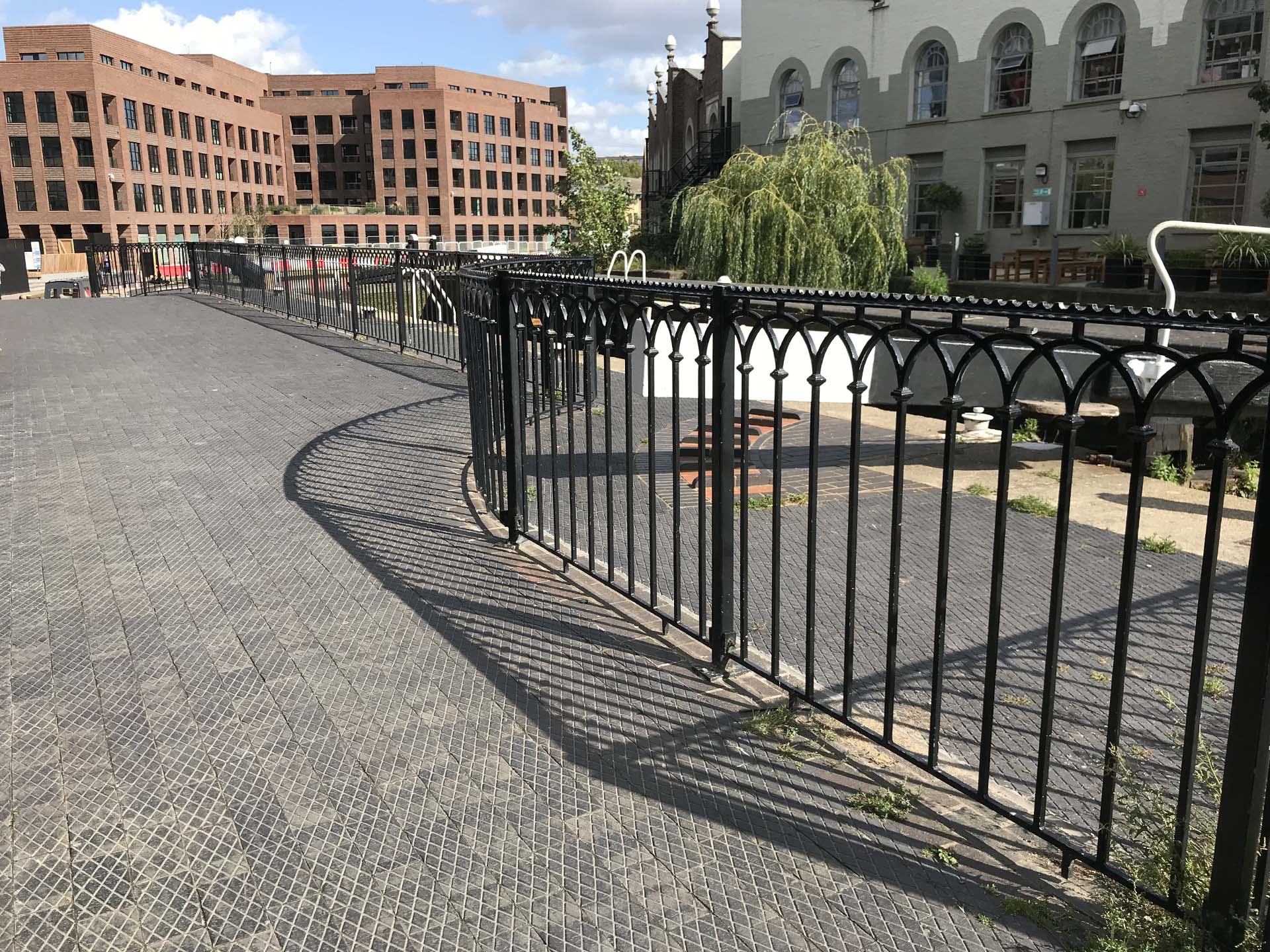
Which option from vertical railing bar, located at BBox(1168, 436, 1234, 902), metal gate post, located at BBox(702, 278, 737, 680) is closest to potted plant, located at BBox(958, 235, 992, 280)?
metal gate post, located at BBox(702, 278, 737, 680)

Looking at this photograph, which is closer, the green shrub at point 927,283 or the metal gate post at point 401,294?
the metal gate post at point 401,294

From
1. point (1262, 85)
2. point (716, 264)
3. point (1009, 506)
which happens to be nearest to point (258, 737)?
point (1009, 506)

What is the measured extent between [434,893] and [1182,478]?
28.3ft

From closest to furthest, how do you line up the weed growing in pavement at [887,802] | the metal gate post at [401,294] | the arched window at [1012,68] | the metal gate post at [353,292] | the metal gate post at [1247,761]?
the metal gate post at [1247,761], the weed growing in pavement at [887,802], the metal gate post at [401,294], the metal gate post at [353,292], the arched window at [1012,68]

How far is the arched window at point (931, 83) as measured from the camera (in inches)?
1186

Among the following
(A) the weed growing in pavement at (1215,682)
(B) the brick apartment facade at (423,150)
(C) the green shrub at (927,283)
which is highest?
(B) the brick apartment facade at (423,150)

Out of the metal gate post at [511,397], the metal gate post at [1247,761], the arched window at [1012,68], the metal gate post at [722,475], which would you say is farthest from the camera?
the arched window at [1012,68]

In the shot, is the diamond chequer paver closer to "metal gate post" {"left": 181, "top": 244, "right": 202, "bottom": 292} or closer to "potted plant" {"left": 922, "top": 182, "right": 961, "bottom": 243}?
"metal gate post" {"left": 181, "top": 244, "right": 202, "bottom": 292}

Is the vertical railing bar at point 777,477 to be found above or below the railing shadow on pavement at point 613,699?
above

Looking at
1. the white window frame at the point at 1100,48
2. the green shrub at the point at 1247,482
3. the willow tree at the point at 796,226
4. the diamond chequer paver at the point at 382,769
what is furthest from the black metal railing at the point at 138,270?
the green shrub at the point at 1247,482

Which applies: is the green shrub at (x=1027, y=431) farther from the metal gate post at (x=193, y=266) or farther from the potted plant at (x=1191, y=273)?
the metal gate post at (x=193, y=266)

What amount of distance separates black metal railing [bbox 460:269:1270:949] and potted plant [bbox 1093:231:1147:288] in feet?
50.1

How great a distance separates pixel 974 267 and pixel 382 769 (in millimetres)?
27746

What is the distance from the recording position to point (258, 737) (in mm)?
3471
